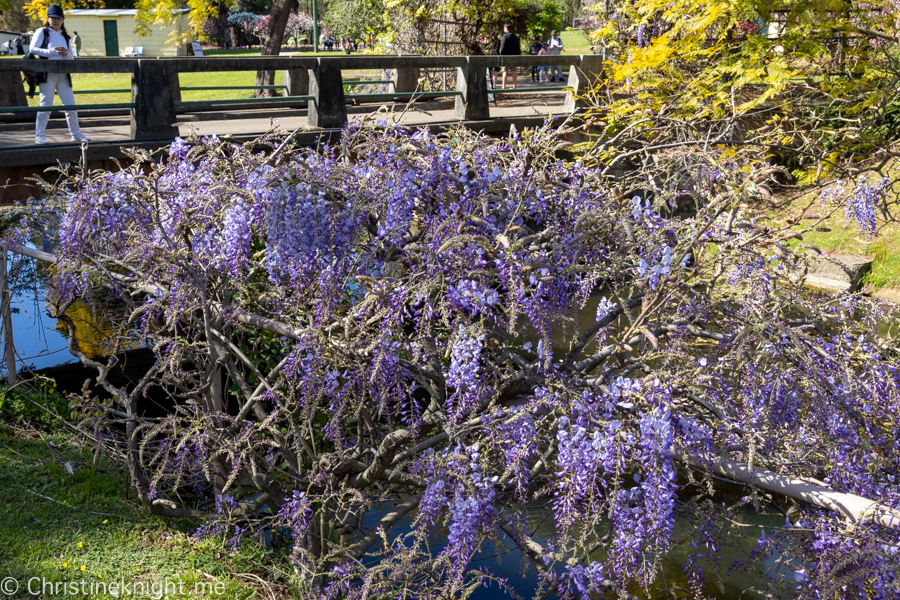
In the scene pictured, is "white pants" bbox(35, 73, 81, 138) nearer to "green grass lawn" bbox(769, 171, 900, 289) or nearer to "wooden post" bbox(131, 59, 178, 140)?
"wooden post" bbox(131, 59, 178, 140)

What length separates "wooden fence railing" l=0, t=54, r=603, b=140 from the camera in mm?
7133

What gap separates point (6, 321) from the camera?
5.27 metres

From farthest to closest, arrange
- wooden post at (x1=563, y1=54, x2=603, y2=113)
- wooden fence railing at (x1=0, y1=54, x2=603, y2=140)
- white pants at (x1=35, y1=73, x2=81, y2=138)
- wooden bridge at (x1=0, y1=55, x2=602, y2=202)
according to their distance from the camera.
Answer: wooden post at (x1=563, y1=54, x2=603, y2=113), white pants at (x1=35, y1=73, x2=81, y2=138), wooden fence railing at (x1=0, y1=54, x2=603, y2=140), wooden bridge at (x1=0, y1=55, x2=602, y2=202)

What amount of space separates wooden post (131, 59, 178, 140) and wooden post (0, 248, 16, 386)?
2.59 meters

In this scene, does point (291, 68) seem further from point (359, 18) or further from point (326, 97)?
point (359, 18)

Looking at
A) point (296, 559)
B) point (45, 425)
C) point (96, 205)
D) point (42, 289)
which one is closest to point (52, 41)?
point (42, 289)

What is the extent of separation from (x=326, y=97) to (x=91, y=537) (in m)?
5.82

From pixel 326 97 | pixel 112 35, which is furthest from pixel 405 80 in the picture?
pixel 112 35

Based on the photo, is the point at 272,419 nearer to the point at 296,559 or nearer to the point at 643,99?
the point at 296,559

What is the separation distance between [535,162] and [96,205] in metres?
1.84

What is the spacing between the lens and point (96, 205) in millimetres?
3174

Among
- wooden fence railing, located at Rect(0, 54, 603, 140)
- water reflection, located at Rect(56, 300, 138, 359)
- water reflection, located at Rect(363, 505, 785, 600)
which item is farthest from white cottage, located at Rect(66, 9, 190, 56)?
water reflection, located at Rect(363, 505, 785, 600)

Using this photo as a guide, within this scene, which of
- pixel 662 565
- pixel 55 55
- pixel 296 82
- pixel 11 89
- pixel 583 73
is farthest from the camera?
pixel 296 82

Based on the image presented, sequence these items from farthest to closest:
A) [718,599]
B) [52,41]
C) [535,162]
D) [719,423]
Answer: [52,41] → [718,599] → [535,162] → [719,423]
